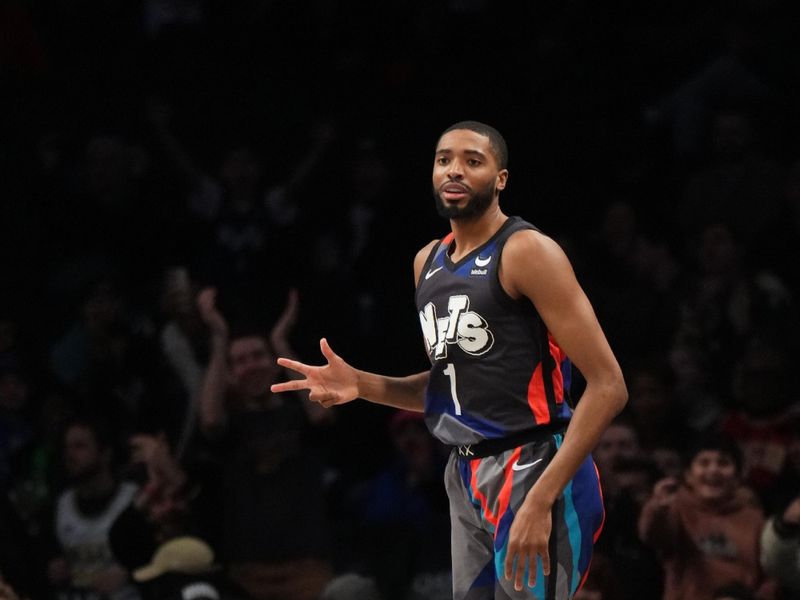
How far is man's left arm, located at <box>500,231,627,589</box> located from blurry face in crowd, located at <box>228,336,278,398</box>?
3172 millimetres

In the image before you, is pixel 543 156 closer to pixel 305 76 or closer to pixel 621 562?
pixel 305 76

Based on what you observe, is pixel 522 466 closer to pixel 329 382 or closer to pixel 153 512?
pixel 329 382

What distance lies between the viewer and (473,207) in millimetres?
3756

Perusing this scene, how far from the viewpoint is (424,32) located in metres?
9.08

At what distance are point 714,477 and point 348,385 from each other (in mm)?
2419

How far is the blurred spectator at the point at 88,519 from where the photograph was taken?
6.38 m

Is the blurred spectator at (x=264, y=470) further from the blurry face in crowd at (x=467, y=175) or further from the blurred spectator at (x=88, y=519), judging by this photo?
the blurry face in crowd at (x=467, y=175)

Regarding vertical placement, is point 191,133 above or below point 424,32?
below

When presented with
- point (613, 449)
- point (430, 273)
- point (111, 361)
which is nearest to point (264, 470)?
point (111, 361)

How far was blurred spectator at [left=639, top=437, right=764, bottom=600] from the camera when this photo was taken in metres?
5.84


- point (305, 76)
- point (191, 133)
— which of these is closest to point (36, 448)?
point (191, 133)

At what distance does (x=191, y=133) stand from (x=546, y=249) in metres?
5.37

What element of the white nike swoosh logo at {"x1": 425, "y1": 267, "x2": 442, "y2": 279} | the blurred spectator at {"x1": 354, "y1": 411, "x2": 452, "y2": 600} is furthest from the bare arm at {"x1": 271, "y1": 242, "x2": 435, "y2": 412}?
the blurred spectator at {"x1": 354, "y1": 411, "x2": 452, "y2": 600}

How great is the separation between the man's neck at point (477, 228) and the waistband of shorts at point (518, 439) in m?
0.48
